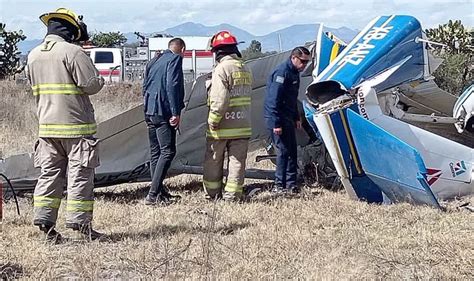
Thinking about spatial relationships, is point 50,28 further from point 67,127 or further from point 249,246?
point 249,246

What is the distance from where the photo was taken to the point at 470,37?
15.5 m

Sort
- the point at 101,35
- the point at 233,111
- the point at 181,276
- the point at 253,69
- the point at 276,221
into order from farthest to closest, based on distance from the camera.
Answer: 1. the point at 101,35
2. the point at 253,69
3. the point at 233,111
4. the point at 276,221
5. the point at 181,276

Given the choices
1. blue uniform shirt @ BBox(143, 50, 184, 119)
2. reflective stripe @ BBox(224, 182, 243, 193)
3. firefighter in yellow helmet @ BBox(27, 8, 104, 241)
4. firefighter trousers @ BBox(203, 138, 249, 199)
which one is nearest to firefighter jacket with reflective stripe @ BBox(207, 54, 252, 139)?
firefighter trousers @ BBox(203, 138, 249, 199)

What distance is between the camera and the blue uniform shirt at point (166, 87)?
7.39 meters

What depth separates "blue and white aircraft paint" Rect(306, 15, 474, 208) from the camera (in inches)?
269

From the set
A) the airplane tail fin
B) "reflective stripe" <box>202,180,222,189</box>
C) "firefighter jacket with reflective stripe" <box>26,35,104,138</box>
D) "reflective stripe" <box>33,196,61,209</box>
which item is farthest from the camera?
"reflective stripe" <box>202,180,222,189</box>

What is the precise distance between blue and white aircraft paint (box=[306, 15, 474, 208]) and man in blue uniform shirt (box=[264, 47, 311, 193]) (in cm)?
48

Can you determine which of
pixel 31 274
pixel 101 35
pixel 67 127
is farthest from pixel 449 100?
pixel 101 35

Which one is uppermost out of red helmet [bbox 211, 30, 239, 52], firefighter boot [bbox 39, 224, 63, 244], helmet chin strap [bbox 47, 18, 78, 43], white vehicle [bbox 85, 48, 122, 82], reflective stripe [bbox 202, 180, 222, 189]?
helmet chin strap [bbox 47, 18, 78, 43]

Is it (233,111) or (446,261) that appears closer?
(446,261)

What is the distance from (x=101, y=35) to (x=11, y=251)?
117 feet

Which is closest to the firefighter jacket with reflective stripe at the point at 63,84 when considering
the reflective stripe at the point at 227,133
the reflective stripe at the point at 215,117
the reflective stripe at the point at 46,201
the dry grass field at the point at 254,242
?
the reflective stripe at the point at 46,201

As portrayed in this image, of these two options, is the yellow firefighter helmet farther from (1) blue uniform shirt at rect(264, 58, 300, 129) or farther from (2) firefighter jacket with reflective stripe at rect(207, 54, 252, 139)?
(1) blue uniform shirt at rect(264, 58, 300, 129)

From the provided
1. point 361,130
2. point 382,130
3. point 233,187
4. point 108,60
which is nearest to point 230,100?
point 233,187
